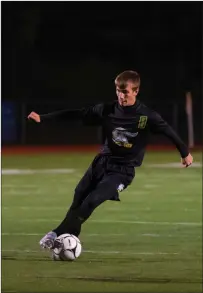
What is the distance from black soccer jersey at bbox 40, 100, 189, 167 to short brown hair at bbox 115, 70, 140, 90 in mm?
442

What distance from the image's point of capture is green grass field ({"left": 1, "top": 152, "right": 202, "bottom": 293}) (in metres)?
11.1

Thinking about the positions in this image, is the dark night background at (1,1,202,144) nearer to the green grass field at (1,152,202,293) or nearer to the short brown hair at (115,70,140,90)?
the green grass field at (1,152,202,293)

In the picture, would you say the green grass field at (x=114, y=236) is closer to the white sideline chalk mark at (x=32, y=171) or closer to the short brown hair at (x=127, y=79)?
the white sideline chalk mark at (x=32, y=171)

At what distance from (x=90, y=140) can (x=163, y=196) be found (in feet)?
64.4

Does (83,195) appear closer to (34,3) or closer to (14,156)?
(14,156)

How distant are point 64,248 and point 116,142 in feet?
2.80

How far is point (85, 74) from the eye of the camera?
47594 millimetres

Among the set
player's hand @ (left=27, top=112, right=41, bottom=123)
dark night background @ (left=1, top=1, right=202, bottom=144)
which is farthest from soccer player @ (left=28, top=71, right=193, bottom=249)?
dark night background @ (left=1, top=1, right=202, bottom=144)

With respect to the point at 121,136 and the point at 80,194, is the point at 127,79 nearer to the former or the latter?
the point at 121,136

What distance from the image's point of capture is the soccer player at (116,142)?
6.21m

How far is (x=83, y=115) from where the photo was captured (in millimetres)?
6336

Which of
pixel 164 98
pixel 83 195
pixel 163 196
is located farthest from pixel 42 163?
pixel 83 195

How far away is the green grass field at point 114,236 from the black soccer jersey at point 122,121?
430cm

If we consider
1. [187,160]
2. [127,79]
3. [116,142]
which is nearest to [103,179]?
[116,142]
